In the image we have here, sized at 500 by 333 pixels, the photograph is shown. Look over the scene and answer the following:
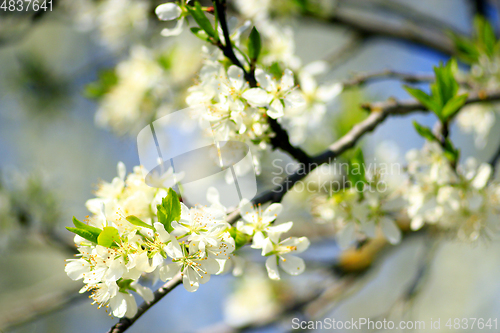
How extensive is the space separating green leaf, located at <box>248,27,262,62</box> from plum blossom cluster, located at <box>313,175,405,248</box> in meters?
0.52

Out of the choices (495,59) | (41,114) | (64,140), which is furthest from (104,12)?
(64,140)

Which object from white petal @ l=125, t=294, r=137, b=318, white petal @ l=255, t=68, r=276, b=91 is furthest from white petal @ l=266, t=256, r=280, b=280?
white petal @ l=255, t=68, r=276, b=91

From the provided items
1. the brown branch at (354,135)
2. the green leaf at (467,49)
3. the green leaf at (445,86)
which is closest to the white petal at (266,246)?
the brown branch at (354,135)

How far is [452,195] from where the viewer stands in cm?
124

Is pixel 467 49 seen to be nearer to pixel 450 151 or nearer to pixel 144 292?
pixel 450 151

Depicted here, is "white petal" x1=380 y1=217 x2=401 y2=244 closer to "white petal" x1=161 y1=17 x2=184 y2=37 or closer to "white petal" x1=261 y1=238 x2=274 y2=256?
"white petal" x1=261 y1=238 x2=274 y2=256

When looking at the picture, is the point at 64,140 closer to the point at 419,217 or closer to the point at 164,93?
the point at 164,93

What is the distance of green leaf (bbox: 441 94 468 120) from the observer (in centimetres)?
114

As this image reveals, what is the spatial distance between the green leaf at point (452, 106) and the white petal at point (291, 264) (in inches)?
24.9

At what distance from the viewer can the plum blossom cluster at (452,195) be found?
4.08 ft

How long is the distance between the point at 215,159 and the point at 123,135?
1.46m

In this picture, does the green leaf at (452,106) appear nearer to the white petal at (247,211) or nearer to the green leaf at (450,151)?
the green leaf at (450,151)

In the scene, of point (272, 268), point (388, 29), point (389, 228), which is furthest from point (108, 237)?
point (388, 29)

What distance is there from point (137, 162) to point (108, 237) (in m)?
2.54
